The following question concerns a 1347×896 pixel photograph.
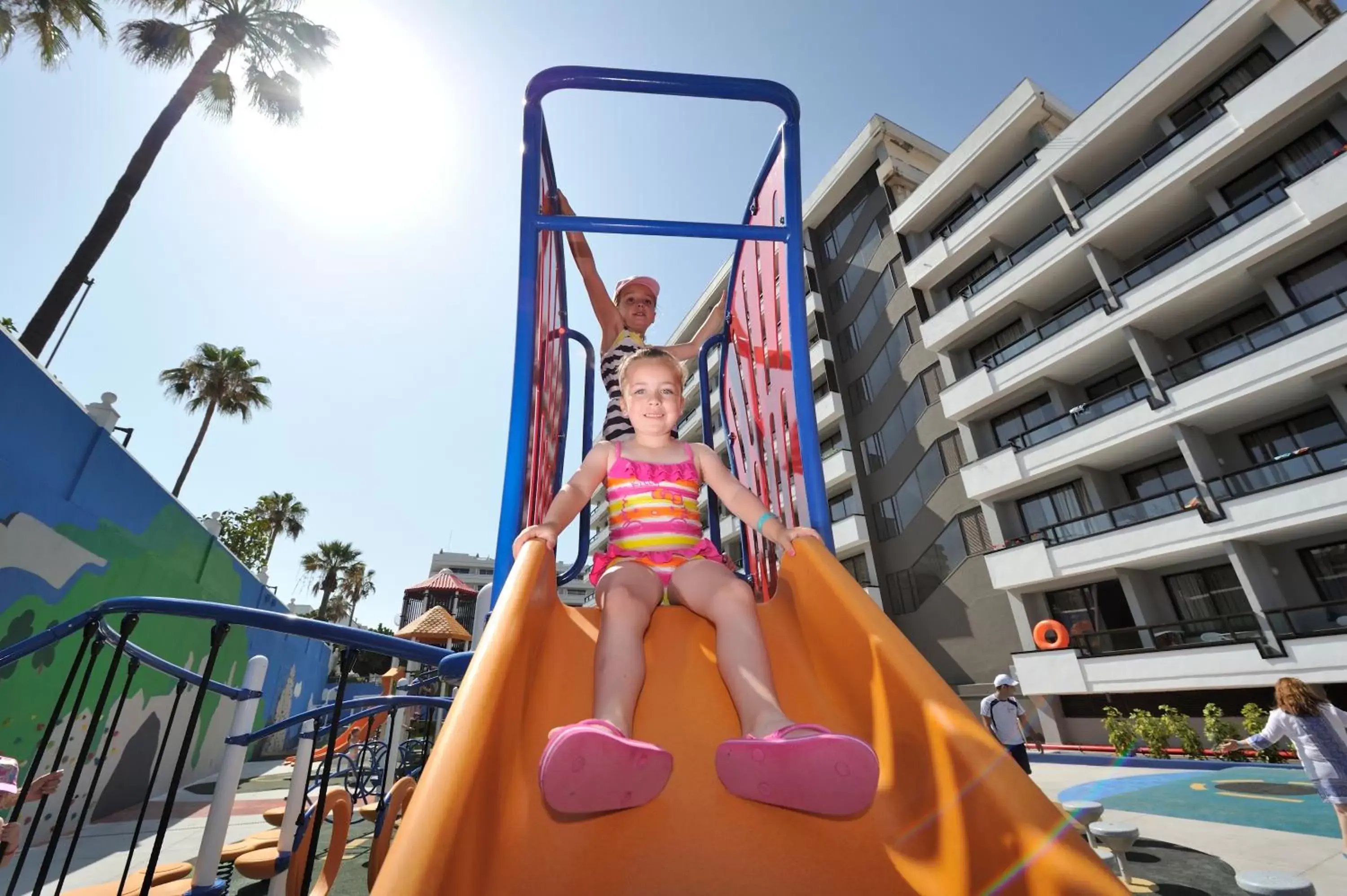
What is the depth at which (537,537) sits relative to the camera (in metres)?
1.69

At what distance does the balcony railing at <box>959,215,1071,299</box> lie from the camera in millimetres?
14320

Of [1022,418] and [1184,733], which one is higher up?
[1022,418]

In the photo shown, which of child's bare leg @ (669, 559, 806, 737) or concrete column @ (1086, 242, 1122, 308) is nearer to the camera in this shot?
child's bare leg @ (669, 559, 806, 737)

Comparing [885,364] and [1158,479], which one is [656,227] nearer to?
[1158,479]

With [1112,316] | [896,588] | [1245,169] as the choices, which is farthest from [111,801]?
[1245,169]

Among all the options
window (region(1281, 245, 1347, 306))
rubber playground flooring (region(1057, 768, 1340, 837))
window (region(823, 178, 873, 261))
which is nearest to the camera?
rubber playground flooring (region(1057, 768, 1340, 837))

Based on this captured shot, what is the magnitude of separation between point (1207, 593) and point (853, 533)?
8023mm

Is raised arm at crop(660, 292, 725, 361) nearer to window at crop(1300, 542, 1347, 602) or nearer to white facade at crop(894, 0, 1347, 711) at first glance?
white facade at crop(894, 0, 1347, 711)

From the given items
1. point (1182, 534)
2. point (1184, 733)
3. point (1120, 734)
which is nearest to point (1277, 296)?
point (1182, 534)

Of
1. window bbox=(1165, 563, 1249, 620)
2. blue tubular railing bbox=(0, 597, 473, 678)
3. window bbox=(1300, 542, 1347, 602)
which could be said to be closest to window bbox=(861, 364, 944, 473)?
window bbox=(1165, 563, 1249, 620)

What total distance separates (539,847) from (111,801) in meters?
9.58

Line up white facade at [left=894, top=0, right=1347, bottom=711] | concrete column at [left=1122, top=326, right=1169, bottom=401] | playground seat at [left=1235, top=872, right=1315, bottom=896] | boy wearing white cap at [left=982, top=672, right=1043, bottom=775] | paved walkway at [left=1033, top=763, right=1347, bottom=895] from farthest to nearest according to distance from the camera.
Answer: concrete column at [left=1122, top=326, right=1169, bottom=401] < white facade at [left=894, top=0, right=1347, bottom=711] < boy wearing white cap at [left=982, top=672, right=1043, bottom=775] < paved walkway at [left=1033, top=763, right=1347, bottom=895] < playground seat at [left=1235, top=872, right=1315, bottom=896]

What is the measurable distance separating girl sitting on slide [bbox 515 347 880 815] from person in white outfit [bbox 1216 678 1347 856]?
5.17 metres

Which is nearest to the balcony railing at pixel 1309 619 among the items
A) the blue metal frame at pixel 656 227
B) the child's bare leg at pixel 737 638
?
the blue metal frame at pixel 656 227
